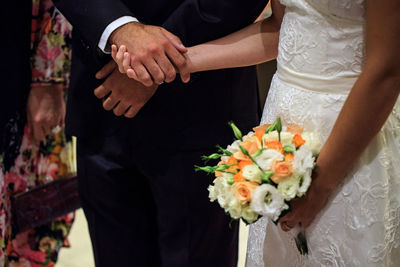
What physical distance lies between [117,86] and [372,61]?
71cm

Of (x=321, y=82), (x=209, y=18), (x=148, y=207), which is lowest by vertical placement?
(x=148, y=207)

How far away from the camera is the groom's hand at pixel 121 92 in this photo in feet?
4.97

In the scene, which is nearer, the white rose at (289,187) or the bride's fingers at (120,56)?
the white rose at (289,187)

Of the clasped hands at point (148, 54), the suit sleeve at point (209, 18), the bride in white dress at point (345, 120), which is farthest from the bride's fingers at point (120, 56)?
the bride in white dress at point (345, 120)

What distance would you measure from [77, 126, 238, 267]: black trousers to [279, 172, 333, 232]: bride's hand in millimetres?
460

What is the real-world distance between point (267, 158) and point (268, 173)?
0.10 ft

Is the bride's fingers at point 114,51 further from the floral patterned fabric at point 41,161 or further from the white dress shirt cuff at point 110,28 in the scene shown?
the floral patterned fabric at point 41,161

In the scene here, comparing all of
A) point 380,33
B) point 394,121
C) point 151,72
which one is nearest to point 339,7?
point 380,33

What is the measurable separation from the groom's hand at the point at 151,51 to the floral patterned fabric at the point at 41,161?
2.17 feet

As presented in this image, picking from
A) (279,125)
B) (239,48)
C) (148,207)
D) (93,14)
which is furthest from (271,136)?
(148,207)

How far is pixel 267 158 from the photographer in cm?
112

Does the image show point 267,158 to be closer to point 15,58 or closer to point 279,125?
point 279,125

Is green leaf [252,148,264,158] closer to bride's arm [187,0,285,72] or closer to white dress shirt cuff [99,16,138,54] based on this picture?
bride's arm [187,0,285,72]

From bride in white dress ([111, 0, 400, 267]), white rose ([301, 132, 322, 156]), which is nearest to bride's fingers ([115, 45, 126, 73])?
bride in white dress ([111, 0, 400, 267])
